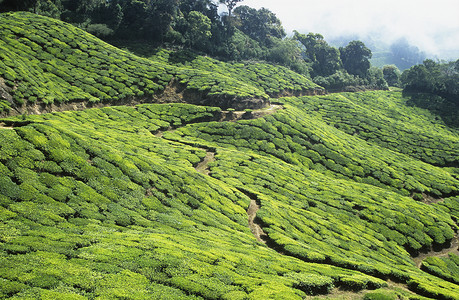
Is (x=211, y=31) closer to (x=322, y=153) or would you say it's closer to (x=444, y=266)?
(x=322, y=153)

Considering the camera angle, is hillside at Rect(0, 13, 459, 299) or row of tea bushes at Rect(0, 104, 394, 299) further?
hillside at Rect(0, 13, 459, 299)

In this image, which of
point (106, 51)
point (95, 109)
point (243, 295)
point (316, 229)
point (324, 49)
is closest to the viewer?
point (243, 295)

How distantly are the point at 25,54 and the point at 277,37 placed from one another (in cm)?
9972

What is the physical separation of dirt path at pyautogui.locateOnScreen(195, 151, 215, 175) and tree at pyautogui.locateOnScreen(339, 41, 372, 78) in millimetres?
102085

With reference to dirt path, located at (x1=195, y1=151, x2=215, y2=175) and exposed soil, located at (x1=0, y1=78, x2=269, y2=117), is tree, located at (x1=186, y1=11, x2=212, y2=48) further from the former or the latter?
dirt path, located at (x1=195, y1=151, x2=215, y2=175)

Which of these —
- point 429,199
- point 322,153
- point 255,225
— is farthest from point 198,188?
point 429,199

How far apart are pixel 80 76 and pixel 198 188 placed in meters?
36.6

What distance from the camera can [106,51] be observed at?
59344 millimetres

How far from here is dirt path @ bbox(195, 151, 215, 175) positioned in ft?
121

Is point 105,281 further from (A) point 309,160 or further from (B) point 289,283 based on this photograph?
(A) point 309,160

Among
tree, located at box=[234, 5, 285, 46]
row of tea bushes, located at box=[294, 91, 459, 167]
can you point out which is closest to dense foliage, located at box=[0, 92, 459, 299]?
row of tea bushes, located at box=[294, 91, 459, 167]

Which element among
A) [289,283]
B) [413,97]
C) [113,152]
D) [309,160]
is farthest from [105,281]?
[413,97]

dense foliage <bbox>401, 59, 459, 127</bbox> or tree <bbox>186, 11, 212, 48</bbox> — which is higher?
dense foliage <bbox>401, 59, 459, 127</bbox>

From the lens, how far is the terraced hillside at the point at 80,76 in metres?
38.1
